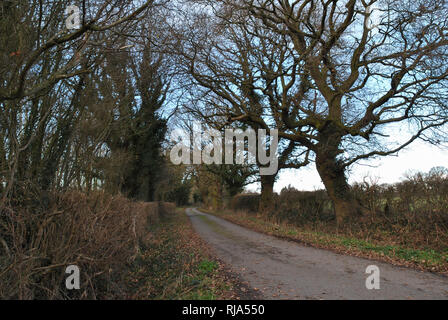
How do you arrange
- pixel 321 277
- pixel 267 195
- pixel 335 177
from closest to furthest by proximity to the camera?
pixel 321 277 → pixel 335 177 → pixel 267 195

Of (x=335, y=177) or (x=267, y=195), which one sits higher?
(x=335, y=177)

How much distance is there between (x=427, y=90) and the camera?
10.9 m

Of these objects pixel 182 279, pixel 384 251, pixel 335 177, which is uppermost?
pixel 335 177

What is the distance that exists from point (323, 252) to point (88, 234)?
6.89 meters

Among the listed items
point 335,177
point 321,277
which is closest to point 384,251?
point 321,277

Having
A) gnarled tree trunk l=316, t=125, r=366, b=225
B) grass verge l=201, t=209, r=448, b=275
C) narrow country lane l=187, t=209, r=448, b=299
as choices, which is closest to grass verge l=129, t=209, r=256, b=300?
narrow country lane l=187, t=209, r=448, b=299

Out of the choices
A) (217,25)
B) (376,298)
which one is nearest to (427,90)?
(217,25)

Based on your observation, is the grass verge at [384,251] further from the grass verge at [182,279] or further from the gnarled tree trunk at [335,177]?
the grass verge at [182,279]

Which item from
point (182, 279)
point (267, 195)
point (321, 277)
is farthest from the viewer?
point (267, 195)

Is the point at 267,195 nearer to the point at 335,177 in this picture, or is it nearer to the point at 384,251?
the point at 335,177

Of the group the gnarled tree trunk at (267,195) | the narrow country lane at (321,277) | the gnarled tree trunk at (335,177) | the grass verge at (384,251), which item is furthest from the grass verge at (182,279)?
the gnarled tree trunk at (267,195)

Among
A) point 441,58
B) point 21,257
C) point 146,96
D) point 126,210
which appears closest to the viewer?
point 21,257

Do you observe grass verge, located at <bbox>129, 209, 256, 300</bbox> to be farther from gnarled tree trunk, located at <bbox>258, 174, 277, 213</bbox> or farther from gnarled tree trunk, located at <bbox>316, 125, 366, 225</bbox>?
gnarled tree trunk, located at <bbox>258, 174, 277, 213</bbox>
